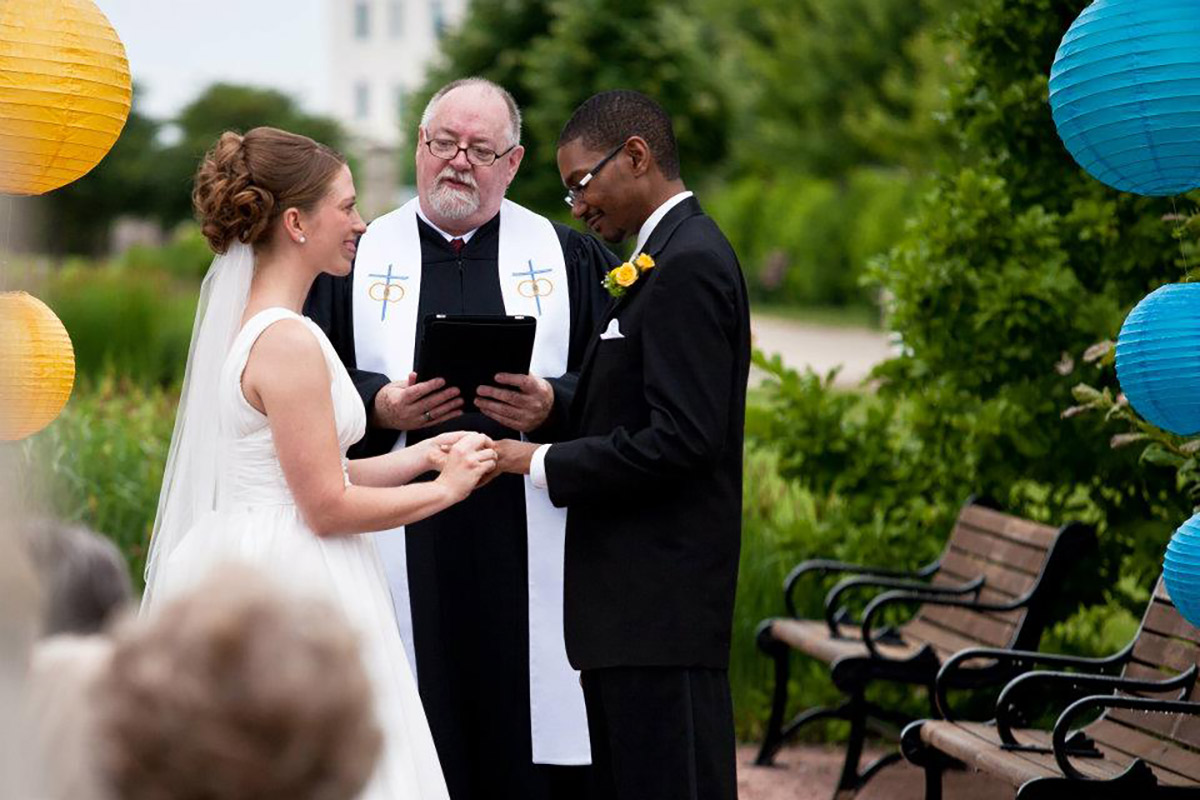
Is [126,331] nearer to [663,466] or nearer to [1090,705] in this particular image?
[1090,705]

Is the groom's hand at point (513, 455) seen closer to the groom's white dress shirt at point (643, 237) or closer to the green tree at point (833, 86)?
the groom's white dress shirt at point (643, 237)

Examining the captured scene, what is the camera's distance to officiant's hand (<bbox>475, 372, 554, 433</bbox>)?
15.0ft

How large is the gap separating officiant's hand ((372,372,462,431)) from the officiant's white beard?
27.4 inches

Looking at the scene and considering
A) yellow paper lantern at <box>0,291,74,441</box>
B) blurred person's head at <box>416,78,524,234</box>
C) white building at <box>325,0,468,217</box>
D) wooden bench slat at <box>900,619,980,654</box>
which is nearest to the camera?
yellow paper lantern at <box>0,291,74,441</box>

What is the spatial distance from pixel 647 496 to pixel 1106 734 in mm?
2061

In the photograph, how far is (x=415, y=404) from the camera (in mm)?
4633

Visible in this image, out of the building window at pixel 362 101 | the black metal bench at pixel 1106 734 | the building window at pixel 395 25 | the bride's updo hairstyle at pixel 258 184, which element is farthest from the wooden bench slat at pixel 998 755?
the building window at pixel 395 25

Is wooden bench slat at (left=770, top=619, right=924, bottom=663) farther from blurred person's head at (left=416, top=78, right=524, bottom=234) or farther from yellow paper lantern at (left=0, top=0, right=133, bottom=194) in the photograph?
yellow paper lantern at (left=0, top=0, right=133, bottom=194)

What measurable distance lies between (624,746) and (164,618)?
2326 millimetres

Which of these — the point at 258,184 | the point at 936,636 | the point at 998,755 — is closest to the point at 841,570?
the point at 936,636

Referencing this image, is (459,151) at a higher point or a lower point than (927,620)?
higher

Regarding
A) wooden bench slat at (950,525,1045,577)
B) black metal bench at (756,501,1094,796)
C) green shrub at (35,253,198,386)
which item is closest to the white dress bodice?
black metal bench at (756,501,1094,796)

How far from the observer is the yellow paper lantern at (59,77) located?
185 inches

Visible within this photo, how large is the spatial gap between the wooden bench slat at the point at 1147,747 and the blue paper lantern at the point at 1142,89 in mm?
1605
